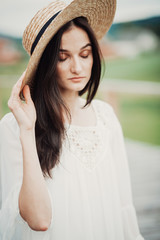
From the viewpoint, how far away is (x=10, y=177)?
1302 millimetres

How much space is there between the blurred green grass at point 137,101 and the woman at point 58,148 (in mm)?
3754

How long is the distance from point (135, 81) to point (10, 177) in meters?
3.78

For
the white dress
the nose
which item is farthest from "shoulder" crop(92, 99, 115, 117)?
the nose

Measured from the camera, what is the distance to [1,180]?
135 centimetres

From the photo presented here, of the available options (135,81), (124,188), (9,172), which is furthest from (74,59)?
(135,81)

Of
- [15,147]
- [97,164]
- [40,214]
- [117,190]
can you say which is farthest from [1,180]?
[117,190]

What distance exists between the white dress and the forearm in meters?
0.09

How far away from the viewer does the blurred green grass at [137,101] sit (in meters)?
7.12

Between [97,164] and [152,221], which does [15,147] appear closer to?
[97,164]

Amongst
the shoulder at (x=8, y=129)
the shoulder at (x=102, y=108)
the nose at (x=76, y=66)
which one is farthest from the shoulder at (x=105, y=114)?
the shoulder at (x=8, y=129)

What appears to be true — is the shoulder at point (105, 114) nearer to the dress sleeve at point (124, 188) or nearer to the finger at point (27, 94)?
the dress sleeve at point (124, 188)

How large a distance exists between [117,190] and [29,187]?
55 cm

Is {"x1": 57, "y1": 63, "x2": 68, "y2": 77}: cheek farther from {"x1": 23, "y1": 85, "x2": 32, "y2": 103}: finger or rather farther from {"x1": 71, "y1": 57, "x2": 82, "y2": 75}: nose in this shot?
{"x1": 23, "y1": 85, "x2": 32, "y2": 103}: finger

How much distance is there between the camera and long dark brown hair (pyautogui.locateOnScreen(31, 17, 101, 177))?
1284mm
